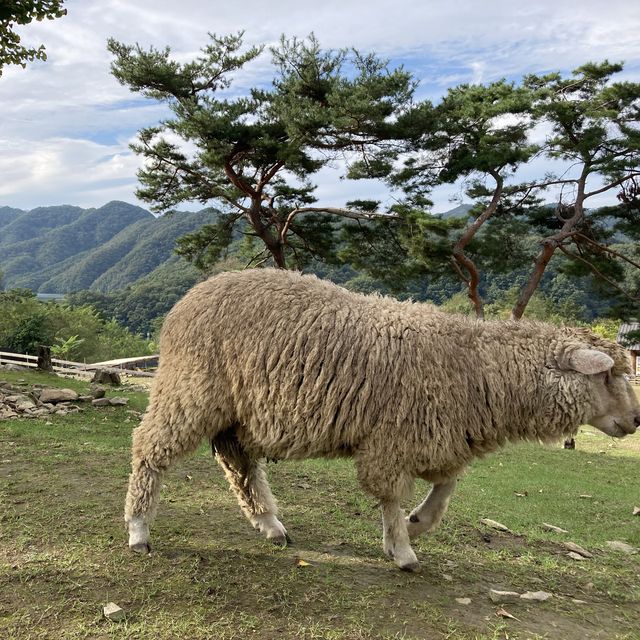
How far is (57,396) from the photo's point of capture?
12.7 metres

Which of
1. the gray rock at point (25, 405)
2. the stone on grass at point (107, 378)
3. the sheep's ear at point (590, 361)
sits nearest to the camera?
the sheep's ear at point (590, 361)

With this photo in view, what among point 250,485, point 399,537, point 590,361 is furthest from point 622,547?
point 250,485

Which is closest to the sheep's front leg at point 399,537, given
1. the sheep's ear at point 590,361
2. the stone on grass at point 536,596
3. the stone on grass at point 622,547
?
the stone on grass at point 536,596

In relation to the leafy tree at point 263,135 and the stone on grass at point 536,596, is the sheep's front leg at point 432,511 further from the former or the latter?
the leafy tree at point 263,135

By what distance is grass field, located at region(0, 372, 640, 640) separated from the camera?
3453 millimetres

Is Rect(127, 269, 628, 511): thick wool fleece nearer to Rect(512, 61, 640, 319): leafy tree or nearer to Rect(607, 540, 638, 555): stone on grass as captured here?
Rect(607, 540, 638, 555): stone on grass

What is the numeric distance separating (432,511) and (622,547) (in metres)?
2.56

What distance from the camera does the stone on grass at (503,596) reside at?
391 cm

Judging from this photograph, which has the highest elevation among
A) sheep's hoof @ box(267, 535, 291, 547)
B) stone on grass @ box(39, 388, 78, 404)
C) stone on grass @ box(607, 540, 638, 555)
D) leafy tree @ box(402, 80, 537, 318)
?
leafy tree @ box(402, 80, 537, 318)

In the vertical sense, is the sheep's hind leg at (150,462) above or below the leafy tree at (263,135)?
below

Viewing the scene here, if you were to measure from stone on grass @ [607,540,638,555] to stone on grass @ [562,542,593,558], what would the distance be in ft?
1.82

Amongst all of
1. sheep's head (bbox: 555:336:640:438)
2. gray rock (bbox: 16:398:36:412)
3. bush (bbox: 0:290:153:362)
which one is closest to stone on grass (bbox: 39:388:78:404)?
gray rock (bbox: 16:398:36:412)

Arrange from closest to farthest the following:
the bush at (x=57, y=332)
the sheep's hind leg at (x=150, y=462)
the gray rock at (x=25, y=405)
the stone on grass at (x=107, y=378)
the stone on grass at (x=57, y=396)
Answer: the sheep's hind leg at (x=150, y=462) → the gray rock at (x=25, y=405) → the stone on grass at (x=57, y=396) → the stone on grass at (x=107, y=378) → the bush at (x=57, y=332)

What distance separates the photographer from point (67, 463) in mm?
6918
